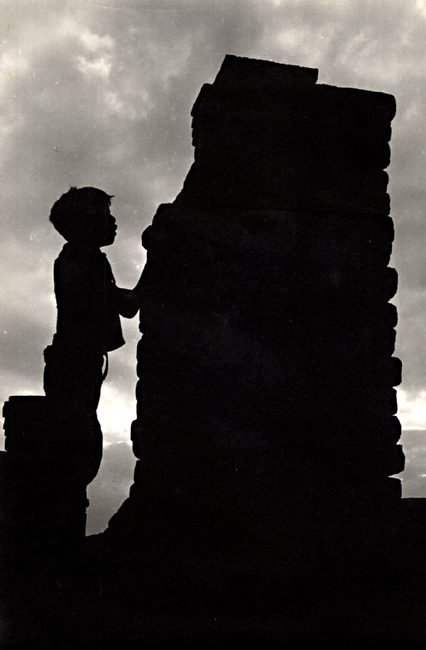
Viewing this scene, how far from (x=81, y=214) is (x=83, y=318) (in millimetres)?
741

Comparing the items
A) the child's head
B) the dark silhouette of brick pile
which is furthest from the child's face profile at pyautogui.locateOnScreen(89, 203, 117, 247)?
the dark silhouette of brick pile

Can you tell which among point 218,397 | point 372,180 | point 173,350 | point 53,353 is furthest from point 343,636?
point 372,180

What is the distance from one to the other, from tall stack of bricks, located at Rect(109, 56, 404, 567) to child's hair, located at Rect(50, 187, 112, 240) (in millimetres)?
424

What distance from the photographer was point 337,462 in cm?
480

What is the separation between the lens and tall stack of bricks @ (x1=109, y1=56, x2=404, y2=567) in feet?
15.1

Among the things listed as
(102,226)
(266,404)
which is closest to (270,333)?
(266,404)

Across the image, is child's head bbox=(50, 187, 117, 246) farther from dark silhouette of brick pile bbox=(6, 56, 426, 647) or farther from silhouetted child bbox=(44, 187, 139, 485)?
dark silhouette of brick pile bbox=(6, 56, 426, 647)

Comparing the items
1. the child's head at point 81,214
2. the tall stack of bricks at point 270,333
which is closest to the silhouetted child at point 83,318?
the child's head at point 81,214

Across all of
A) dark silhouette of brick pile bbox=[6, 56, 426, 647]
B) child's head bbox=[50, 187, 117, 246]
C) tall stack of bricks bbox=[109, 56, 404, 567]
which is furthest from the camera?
child's head bbox=[50, 187, 117, 246]

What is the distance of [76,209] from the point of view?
491cm

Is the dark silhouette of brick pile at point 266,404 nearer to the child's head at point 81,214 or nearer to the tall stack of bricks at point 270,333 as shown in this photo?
the tall stack of bricks at point 270,333

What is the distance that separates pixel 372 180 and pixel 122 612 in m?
3.47

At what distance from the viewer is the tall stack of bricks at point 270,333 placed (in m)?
4.61

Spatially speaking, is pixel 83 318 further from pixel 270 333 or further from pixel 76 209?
pixel 270 333
